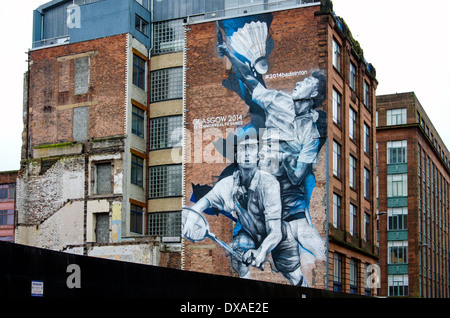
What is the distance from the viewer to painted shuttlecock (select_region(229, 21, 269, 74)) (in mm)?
45094

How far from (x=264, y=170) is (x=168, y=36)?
13967mm

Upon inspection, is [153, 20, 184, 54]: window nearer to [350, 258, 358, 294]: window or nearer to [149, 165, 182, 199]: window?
[149, 165, 182, 199]: window

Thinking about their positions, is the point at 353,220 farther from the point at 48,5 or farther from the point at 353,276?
the point at 48,5

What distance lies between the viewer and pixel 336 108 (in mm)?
46406

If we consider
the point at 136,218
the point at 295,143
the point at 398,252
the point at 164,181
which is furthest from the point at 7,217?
the point at 398,252

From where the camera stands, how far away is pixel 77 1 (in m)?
54.1

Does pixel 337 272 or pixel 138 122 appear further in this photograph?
pixel 138 122

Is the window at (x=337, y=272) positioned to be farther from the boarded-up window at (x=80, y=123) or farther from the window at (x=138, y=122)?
the boarded-up window at (x=80, y=123)

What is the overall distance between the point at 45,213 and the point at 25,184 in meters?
3.07

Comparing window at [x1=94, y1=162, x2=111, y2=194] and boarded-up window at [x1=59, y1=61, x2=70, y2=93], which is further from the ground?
boarded-up window at [x1=59, y1=61, x2=70, y2=93]

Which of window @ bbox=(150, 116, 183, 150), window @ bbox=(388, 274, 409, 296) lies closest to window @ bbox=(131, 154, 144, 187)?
window @ bbox=(150, 116, 183, 150)

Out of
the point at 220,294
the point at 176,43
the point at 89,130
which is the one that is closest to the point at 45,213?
the point at 89,130

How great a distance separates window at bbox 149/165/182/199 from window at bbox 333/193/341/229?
10.7 m

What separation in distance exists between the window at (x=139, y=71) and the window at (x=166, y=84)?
2.40 ft
